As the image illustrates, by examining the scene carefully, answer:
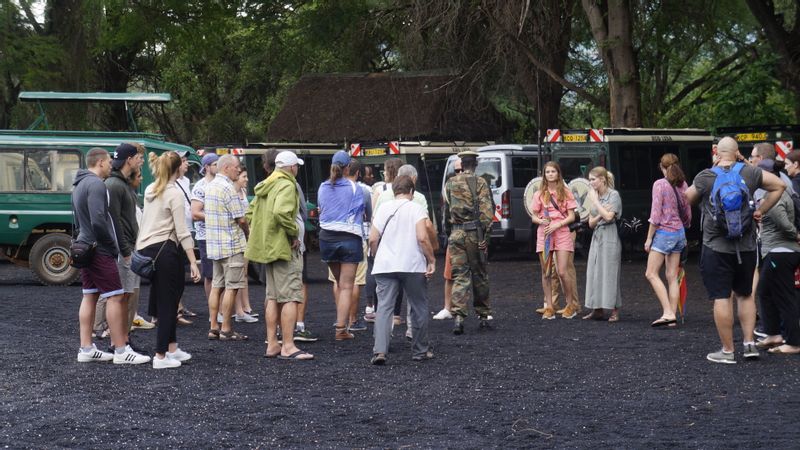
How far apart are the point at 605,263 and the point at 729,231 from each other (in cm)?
366

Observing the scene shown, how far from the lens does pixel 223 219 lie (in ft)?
39.5

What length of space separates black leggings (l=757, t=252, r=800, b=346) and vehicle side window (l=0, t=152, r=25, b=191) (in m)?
12.4

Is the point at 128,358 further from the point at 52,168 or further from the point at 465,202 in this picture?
the point at 52,168

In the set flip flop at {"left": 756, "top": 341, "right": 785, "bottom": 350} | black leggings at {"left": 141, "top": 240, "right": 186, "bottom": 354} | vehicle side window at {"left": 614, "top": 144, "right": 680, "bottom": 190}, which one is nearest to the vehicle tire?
black leggings at {"left": 141, "top": 240, "right": 186, "bottom": 354}

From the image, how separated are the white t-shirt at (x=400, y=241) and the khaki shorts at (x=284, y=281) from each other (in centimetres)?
66

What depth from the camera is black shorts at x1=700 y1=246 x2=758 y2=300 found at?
403 inches

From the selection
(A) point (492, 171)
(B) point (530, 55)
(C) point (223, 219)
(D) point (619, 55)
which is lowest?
(C) point (223, 219)

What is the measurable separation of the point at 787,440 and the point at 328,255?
221 inches

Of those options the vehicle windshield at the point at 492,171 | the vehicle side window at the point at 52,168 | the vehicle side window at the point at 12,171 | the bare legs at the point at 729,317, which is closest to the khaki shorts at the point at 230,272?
the bare legs at the point at 729,317

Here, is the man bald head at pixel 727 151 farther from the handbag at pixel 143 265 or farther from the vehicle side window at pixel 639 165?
the vehicle side window at pixel 639 165

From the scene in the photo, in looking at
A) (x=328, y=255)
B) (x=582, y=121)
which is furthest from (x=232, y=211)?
(x=582, y=121)

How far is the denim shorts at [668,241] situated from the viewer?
13188mm

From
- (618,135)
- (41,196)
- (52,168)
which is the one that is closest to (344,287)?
(41,196)

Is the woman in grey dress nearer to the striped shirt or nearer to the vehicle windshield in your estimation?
the striped shirt
